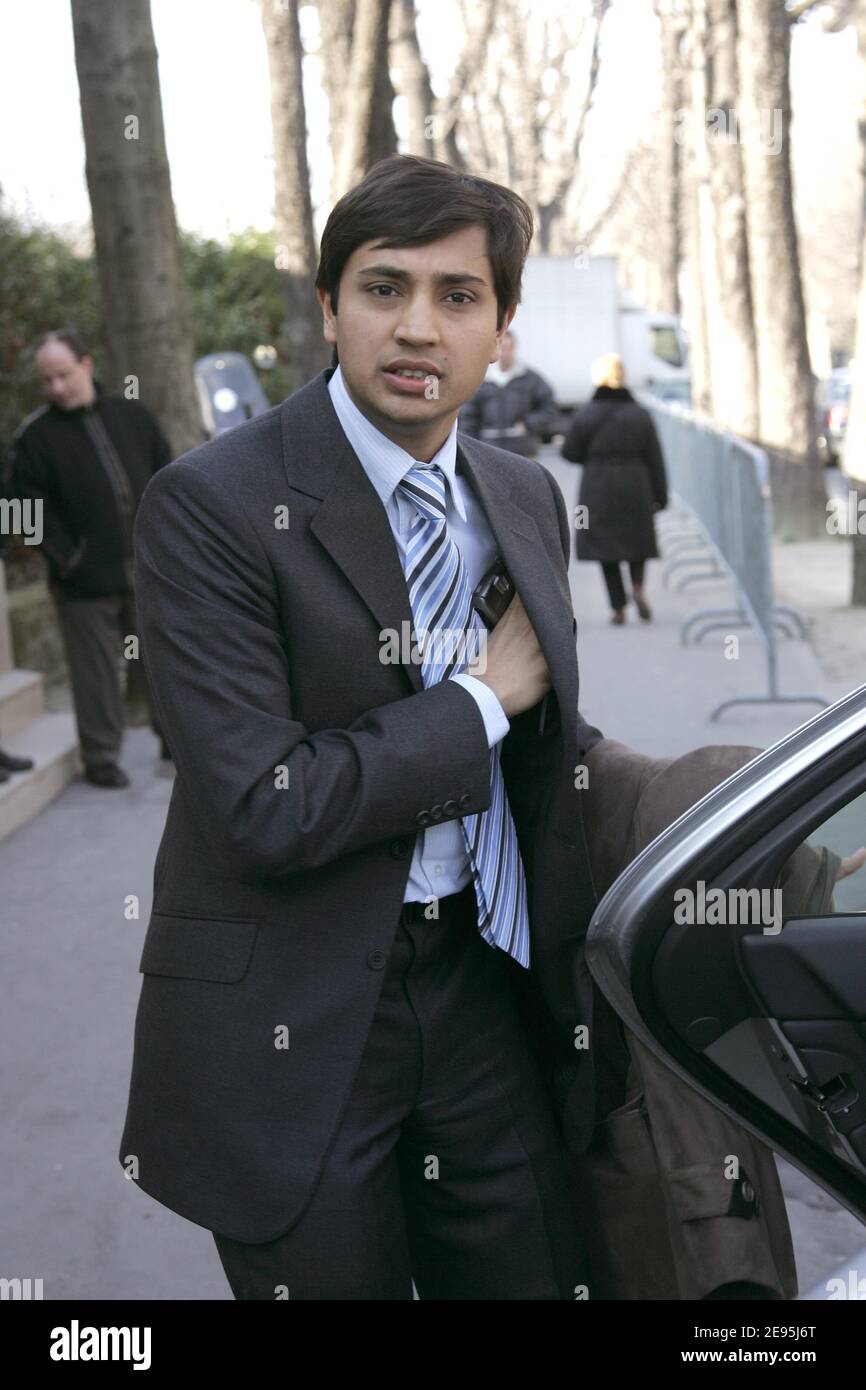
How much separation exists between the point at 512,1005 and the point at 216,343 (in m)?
16.9

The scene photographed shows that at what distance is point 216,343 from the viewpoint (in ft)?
60.9

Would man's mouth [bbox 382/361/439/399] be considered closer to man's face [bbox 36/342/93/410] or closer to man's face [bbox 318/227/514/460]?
man's face [bbox 318/227/514/460]

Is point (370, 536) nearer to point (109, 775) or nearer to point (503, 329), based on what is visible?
point (503, 329)

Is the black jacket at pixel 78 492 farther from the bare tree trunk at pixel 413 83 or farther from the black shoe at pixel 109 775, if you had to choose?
the bare tree trunk at pixel 413 83

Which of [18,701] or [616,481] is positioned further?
[616,481]

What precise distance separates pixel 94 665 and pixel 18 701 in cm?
93

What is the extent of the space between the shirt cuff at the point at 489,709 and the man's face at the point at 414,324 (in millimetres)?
325

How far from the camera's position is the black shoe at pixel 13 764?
7.93 meters

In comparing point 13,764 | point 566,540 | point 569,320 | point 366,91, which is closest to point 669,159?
point 569,320

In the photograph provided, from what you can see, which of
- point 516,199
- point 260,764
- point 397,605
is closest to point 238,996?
point 260,764

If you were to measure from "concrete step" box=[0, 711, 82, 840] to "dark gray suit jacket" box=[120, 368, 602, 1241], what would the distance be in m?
5.52

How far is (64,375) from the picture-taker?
26.3ft
